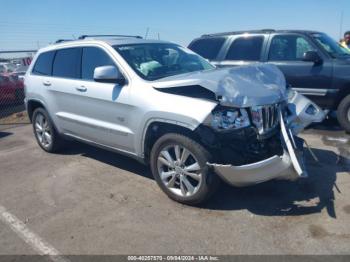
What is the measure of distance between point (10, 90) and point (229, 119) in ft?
31.8

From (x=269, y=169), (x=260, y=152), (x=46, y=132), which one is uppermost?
(x=260, y=152)

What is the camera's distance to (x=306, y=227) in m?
3.42

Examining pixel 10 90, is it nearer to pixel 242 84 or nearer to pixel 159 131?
pixel 159 131

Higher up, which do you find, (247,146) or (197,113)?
(197,113)

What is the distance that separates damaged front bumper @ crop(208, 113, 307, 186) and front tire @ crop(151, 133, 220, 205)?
0.18 metres

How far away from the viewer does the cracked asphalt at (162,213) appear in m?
3.27

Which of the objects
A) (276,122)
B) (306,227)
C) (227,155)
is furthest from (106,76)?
(306,227)

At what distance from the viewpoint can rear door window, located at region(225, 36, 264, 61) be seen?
24.1 feet

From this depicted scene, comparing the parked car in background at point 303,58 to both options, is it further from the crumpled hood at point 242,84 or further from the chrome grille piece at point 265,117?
the chrome grille piece at point 265,117

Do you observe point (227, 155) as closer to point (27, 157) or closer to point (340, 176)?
point (340, 176)

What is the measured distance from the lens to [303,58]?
676cm

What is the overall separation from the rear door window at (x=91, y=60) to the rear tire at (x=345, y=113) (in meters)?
4.30

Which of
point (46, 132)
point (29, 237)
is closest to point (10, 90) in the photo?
point (46, 132)

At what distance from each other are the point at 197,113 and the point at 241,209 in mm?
1153
